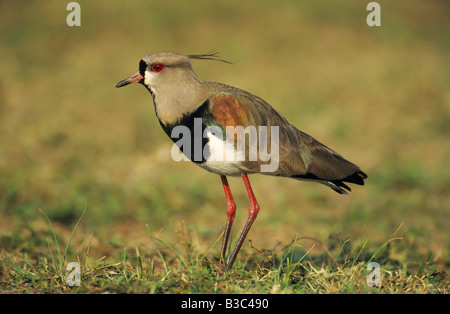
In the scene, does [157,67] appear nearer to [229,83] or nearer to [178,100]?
[178,100]

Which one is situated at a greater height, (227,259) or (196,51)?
(196,51)

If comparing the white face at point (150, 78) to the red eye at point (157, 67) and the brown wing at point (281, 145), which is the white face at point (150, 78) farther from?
the brown wing at point (281, 145)

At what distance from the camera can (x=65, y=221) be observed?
5297mm

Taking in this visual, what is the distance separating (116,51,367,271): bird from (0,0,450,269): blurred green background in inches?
20.0

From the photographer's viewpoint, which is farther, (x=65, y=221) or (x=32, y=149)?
(x=32, y=149)

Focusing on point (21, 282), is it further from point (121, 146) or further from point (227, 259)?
point (121, 146)

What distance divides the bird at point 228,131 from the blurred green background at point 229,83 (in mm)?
508


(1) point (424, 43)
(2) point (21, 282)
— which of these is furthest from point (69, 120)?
(1) point (424, 43)

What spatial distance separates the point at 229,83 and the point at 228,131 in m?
6.10

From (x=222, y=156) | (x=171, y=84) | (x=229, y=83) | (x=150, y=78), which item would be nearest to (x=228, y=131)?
(x=222, y=156)

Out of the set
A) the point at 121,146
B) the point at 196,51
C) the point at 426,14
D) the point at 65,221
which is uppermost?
the point at 426,14

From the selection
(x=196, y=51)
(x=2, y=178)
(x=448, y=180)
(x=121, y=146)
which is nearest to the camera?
(x=2, y=178)

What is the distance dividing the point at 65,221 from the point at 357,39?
796 cm

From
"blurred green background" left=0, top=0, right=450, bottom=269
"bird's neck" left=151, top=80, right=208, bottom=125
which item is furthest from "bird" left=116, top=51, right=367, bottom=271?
"blurred green background" left=0, top=0, right=450, bottom=269
